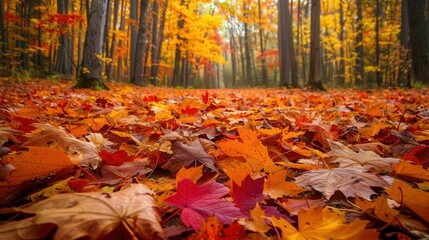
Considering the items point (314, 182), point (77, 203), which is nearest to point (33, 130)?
point (77, 203)

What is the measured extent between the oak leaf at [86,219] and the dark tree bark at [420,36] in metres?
9.32

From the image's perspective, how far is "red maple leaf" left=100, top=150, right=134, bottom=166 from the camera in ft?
3.16

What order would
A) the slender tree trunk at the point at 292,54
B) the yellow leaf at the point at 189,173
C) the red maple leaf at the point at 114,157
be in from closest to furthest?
the yellow leaf at the point at 189,173
the red maple leaf at the point at 114,157
the slender tree trunk at the point at 292,54

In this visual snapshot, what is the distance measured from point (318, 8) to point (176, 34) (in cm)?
971

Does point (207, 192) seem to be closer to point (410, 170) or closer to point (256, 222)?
point (256, 222)

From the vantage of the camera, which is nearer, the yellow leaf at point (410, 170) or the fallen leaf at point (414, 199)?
the fallen leaf at point (414, 199)

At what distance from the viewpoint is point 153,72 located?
1462cm

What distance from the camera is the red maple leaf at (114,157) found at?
964 millimetres

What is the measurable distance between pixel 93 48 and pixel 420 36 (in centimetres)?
870

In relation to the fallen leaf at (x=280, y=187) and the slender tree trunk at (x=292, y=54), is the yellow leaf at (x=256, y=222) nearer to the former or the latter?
the fallen leaf at (x=280, y=187)

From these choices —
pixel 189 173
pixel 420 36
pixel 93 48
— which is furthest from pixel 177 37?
pixel 189 173

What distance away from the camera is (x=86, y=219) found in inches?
18.8

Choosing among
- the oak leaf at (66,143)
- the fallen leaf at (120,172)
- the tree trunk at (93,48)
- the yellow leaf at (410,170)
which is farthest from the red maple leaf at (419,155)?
the tree trunk at (93,48)

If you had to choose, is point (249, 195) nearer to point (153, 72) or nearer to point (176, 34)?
point (153, 72)
